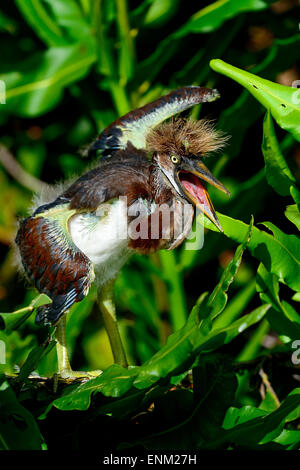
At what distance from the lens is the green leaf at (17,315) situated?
108 cm

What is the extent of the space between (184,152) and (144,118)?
30cm

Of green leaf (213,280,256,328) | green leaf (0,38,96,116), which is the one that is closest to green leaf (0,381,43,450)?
green leaf (213,280,256,328)

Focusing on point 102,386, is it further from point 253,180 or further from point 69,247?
point 253,180

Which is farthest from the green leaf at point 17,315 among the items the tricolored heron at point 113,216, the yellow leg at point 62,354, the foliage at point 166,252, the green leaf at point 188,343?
the yellow leg at point 62,354

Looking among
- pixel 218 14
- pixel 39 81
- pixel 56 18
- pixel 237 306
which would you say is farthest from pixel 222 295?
pixel 56 18

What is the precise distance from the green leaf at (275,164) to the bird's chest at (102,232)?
15.9 inches

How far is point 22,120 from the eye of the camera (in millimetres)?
2818

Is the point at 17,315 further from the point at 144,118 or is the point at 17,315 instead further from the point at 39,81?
the point at 39,81

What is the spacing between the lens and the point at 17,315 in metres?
1.09

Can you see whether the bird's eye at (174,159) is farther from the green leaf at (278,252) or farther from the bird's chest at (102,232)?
the green leaf at (278,252)
